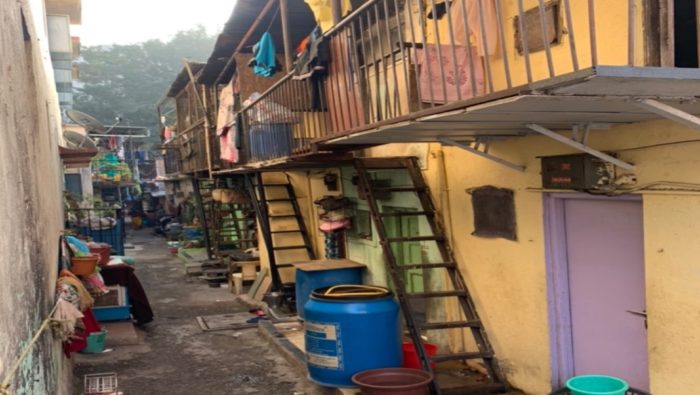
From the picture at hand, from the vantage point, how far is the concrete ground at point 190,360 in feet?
24.4

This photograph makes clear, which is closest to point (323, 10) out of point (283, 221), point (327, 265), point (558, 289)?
point (327, 265)

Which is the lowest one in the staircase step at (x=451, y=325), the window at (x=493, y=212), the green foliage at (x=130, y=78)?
the staircase step at (x=451, y=325)

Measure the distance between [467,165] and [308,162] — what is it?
8.45ft

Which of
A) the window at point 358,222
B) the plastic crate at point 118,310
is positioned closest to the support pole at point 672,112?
the window at point 358,222

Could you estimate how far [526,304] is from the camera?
5.72 m

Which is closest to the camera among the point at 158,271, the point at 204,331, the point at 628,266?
the point at 628,266

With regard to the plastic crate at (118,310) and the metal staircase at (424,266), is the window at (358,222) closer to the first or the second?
the metal staircase at (424,266)

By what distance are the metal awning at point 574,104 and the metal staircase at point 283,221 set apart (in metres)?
6.98

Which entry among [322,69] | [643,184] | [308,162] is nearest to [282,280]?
[308,162]

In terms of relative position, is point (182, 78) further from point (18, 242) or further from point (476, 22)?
point (18, 242)

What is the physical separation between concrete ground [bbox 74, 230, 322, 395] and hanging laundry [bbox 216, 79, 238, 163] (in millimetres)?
3106

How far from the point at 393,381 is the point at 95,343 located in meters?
5.08

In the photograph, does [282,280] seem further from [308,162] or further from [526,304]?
[526,304]

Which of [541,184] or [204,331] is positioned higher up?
[541,184]
